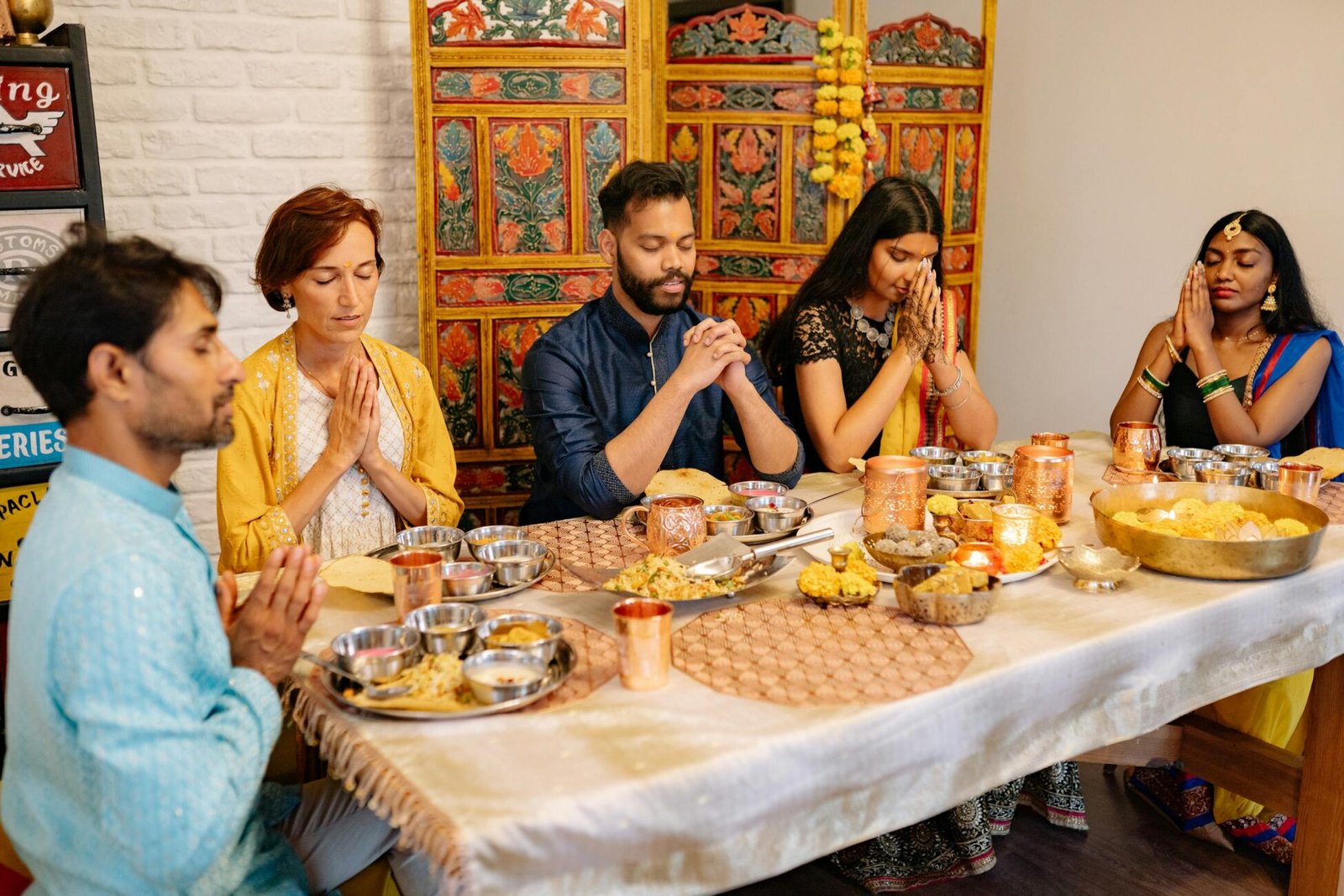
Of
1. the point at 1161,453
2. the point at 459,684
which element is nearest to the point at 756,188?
the point at 1161,453

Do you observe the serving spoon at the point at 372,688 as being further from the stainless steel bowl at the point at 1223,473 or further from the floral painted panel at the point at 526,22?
the floral painted panel at the point at 526,22

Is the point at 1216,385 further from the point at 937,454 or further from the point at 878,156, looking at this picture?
the point at 878,156

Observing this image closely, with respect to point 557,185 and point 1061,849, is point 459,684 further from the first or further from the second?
point 557,185

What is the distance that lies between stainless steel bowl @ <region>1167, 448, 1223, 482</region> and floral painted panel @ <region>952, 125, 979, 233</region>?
2266mm

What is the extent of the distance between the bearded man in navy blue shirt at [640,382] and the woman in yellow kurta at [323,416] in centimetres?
34

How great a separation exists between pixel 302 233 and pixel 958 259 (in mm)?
3329

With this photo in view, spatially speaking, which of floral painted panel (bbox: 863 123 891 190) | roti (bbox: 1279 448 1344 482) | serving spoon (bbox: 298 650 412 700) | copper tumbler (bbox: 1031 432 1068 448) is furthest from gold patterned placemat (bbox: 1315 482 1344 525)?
floral painted panel (bbox: 863 123 891 190)

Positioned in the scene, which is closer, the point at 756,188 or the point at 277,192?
the point at 277,192

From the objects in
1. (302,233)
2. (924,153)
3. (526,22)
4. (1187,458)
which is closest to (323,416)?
(302,233)

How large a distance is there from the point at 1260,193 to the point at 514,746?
4.51m

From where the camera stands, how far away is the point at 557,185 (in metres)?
4.03

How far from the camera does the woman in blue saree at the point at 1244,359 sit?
3201mm

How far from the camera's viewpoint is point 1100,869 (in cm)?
274

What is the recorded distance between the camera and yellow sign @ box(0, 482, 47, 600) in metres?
3.00
